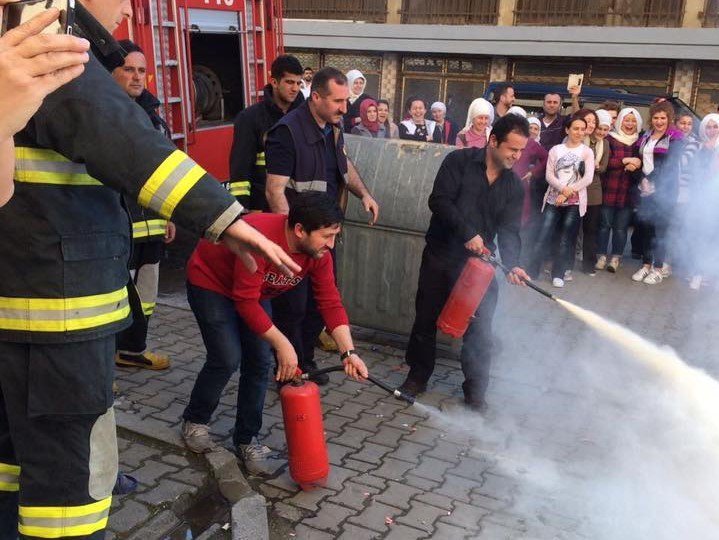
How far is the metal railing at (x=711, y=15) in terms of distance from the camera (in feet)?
58.2

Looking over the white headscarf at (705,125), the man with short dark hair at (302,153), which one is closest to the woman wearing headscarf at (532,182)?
the white headscarf at (705,125)

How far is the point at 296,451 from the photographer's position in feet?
11.7

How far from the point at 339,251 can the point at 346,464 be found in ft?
7.54

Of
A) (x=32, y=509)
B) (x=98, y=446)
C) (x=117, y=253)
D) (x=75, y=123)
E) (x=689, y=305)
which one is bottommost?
(x=689, y=305)

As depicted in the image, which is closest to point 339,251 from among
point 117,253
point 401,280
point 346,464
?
point 401,280

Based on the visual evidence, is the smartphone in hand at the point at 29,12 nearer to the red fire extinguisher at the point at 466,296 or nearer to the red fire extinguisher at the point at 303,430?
the red fire extinguisher at the point at 303,430

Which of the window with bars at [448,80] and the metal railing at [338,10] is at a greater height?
the metal railing at [338,10]

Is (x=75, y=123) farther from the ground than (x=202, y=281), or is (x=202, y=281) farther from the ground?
(x=75, y=123)

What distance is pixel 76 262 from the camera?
2.10 m

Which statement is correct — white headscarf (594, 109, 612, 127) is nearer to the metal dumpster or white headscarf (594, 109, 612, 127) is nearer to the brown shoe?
the metal dumpster

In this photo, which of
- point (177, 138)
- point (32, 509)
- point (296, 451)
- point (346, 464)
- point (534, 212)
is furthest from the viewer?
point (534, 212)

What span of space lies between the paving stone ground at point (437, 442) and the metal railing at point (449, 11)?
15.8m

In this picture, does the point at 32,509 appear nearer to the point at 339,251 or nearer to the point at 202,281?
the point at 202,281

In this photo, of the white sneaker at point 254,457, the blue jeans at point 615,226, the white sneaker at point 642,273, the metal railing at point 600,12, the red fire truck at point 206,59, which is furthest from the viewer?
the metal railing at point 600,12
